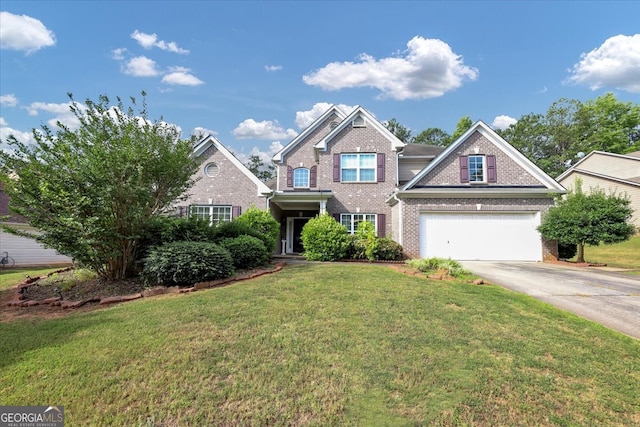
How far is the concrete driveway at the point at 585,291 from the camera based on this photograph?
5.51 metres

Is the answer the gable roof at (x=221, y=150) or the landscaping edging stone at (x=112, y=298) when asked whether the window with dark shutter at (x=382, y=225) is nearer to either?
the gable roof at (x=221, y=150)

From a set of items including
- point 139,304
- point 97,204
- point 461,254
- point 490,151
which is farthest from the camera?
point 490,151

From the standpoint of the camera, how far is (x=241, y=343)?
13.5 feet

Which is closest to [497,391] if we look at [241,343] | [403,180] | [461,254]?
[241,343]

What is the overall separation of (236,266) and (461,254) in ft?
33.5

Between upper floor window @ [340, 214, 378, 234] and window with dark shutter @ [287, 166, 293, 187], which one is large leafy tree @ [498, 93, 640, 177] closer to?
upper floor window @ [340, 214, 378, 234]

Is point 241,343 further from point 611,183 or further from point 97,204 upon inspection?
point 611,183

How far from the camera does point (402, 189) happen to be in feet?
46.6

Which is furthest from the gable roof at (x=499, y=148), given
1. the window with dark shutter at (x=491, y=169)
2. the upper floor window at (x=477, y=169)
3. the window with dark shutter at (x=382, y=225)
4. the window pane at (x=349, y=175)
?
the window pane at (x=349, y=175)

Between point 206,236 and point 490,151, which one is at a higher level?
point 490,151

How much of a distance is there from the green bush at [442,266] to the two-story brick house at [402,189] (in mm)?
4259

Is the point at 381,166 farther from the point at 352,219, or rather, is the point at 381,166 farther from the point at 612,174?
the point at 612,174

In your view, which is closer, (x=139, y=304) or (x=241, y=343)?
(x=241, y=343)

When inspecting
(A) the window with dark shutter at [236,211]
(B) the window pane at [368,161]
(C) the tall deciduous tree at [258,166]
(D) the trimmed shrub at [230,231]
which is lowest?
(D) the trimmed shrub at [230,231]
